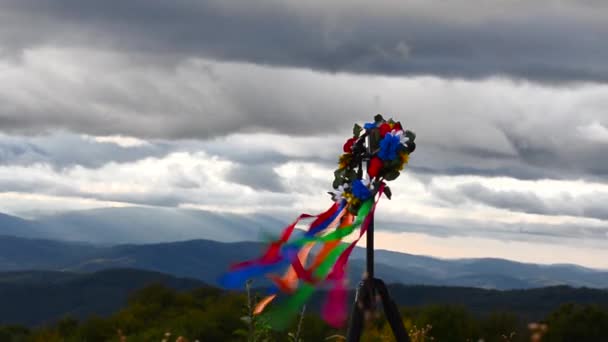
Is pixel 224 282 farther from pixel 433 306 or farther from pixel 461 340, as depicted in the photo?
pixel 433 306

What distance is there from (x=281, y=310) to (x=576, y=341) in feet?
182

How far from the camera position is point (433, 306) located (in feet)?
181

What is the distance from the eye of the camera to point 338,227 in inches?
474

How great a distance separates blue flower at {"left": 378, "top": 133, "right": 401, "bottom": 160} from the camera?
11.8 metres

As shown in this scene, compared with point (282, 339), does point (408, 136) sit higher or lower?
higher

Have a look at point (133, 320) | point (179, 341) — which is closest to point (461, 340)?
point (133, 320)

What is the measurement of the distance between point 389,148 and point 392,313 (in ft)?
7.33

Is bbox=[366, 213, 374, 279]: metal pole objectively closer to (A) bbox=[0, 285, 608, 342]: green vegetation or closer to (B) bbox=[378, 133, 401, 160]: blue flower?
(B) bbox=[378, 133, 401, 160]: blue flower

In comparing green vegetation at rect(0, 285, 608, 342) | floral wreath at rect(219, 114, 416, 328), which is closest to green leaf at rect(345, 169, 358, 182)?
floral wreath at rect(219, 114, 416, 328)

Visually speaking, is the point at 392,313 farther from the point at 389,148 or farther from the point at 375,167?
the point at 389,148

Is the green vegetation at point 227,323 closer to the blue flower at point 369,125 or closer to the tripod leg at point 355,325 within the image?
the blue flower at point 369,125

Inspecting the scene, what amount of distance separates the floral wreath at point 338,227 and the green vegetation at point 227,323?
32.2m

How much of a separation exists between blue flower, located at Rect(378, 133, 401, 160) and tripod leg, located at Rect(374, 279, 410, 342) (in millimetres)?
1725

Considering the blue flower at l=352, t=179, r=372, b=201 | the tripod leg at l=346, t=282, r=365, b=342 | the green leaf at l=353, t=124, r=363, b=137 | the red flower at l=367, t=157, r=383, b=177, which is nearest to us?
the tripod leg at l=346, t=282, r=365, b=342
